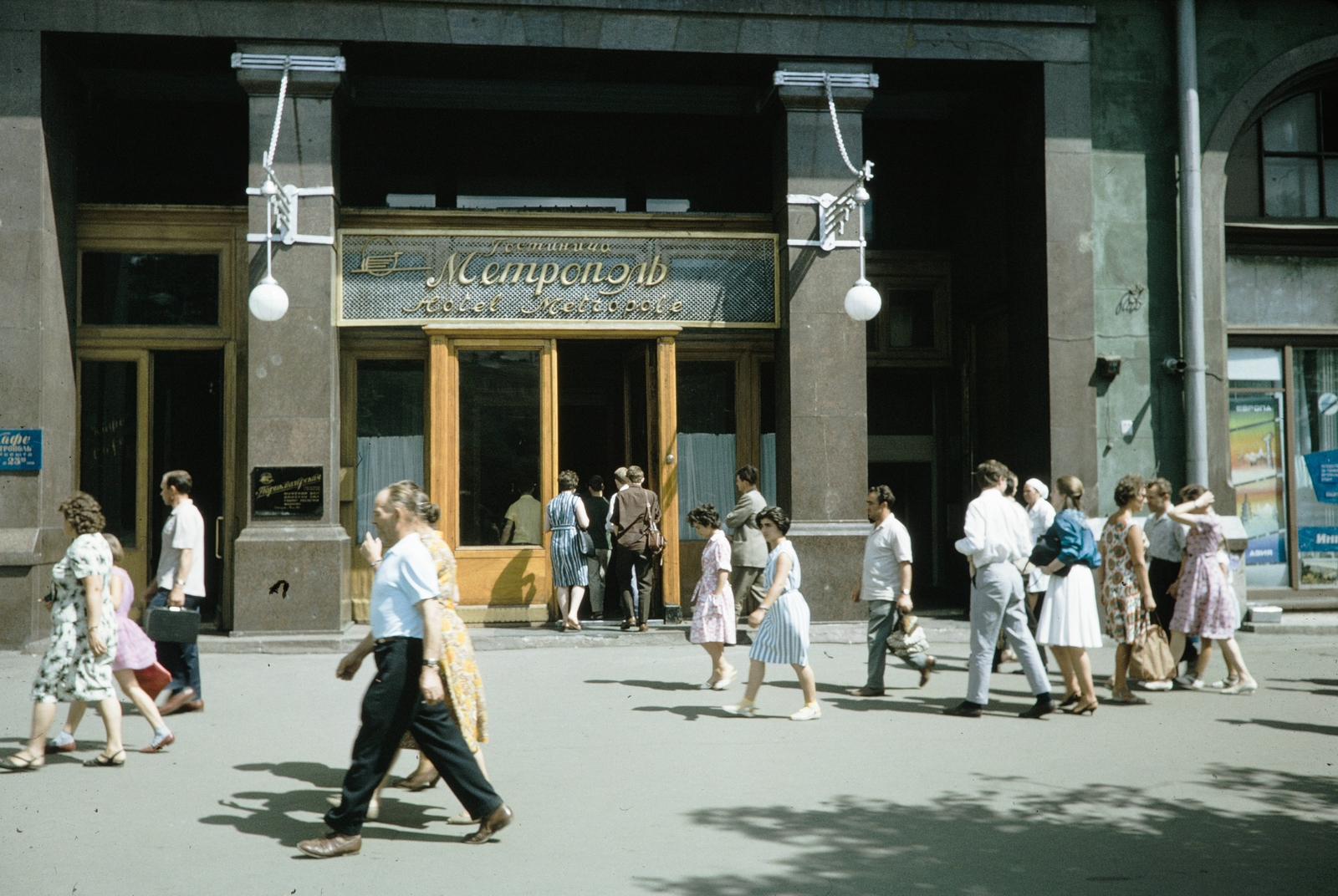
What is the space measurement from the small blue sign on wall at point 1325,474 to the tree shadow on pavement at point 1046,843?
14.6 feet

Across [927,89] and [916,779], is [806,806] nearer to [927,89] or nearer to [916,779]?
[916,779]

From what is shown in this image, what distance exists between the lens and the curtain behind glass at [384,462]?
1239cm

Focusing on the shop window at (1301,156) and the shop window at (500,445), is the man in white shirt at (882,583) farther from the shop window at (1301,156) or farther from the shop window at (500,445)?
the shop window at (1301,156)

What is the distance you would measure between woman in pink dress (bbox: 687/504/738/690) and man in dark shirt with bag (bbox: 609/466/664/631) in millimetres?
2858

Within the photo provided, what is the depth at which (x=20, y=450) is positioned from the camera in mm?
10664

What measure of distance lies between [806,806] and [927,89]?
969 centimetres

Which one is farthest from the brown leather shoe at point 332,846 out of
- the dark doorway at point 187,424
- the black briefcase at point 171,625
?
the dark doorway at point 187,424

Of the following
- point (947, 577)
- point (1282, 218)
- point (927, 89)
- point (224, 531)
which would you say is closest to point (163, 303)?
point (224, 531)

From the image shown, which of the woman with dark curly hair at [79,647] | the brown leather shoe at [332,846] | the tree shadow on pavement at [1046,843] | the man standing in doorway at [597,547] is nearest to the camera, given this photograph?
the tree shadow on pavement at [1046,843]

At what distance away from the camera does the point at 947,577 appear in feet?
47.6

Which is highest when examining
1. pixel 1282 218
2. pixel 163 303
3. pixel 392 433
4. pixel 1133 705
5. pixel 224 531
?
pixel 1282 218

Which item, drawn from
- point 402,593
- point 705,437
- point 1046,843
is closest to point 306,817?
point 402,593

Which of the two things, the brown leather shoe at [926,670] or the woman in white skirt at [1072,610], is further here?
the brown leather shoe at [926,670]

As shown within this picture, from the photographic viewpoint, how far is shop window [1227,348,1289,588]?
1272 cm
